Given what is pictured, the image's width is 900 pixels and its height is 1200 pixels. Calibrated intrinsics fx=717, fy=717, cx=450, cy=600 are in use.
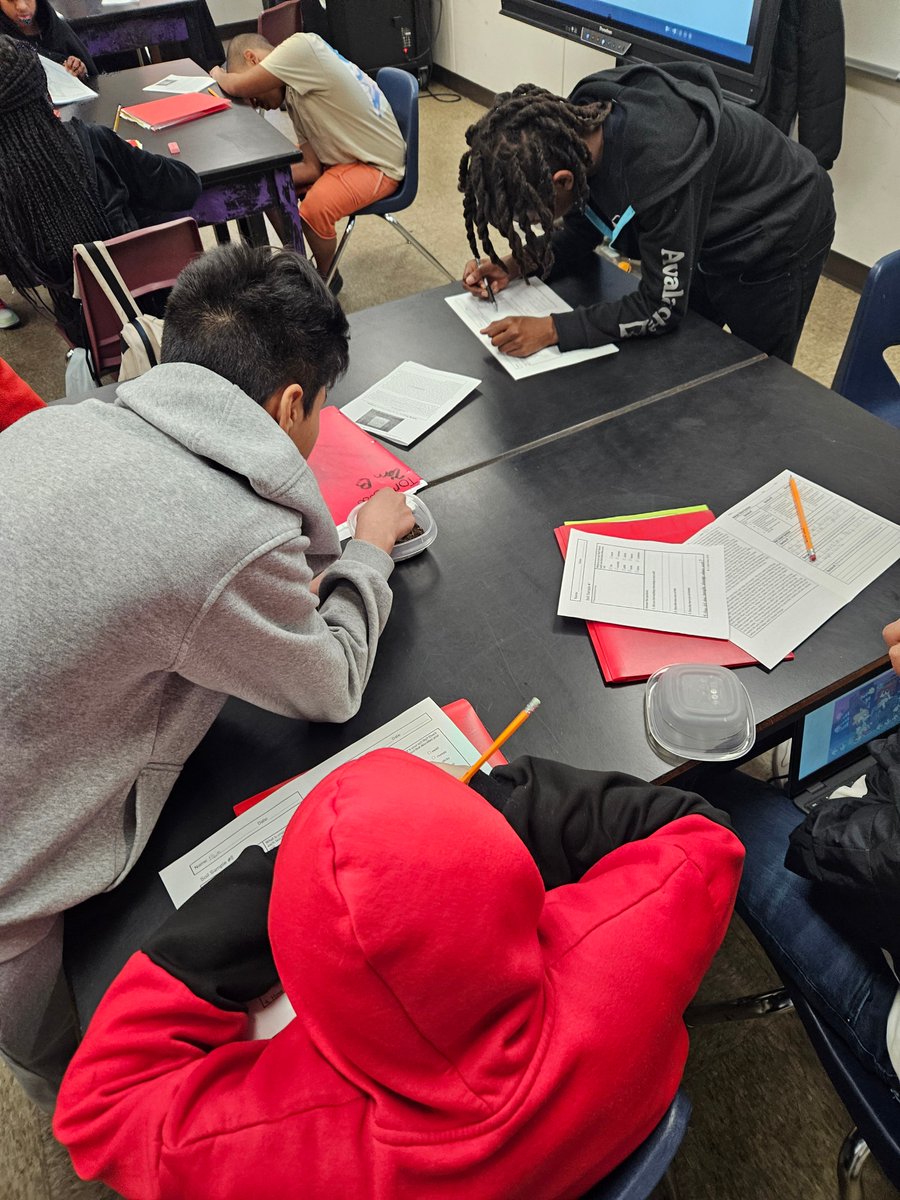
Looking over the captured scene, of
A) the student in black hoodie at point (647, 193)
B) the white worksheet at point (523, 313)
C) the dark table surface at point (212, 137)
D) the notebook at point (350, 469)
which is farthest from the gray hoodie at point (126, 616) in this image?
the dark table surface at point (212, 137)

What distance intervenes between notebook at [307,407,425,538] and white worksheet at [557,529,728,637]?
35 centimetres

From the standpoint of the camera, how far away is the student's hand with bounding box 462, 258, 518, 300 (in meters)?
1.69

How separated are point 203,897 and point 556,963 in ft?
1.23

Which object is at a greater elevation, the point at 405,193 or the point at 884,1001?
the point at 405,193

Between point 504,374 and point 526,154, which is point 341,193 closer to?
point 526,154

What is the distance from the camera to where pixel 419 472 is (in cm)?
130

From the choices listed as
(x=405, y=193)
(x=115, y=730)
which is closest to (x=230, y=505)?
(x=115, y=730)

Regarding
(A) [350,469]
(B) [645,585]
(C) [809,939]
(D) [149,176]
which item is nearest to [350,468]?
(A) [350,469]

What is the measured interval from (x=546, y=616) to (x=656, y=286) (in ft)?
2.78

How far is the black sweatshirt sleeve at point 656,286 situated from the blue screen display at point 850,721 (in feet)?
2.88

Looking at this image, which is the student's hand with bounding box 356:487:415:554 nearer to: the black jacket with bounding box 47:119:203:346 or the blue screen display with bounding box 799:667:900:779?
the blue screen display with bounding box 799:667:900:779

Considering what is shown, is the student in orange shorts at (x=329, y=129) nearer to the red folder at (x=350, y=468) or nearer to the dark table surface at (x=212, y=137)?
the dark table surface at (x=212, y=137)

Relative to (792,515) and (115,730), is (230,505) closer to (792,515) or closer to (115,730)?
(115,730)

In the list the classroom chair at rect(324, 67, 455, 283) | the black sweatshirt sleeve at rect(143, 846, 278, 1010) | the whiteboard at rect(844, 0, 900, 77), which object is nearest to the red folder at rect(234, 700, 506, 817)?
Answer: the black sweatshirt sleeve at rect(143, 846, 278, 1010)
